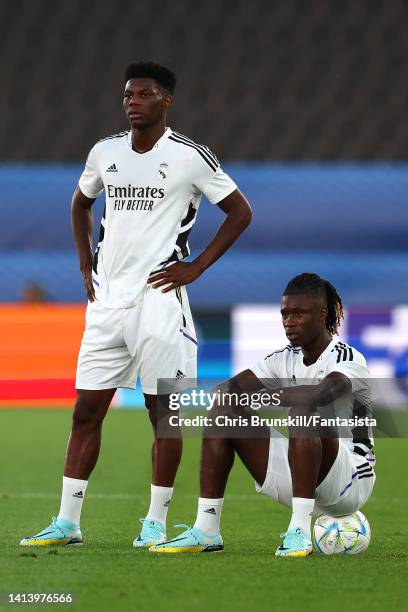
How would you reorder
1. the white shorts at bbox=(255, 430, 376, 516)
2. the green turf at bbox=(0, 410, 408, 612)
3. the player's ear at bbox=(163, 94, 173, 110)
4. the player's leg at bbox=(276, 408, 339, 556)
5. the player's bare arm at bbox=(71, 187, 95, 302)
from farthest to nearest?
the player's bare arm at bbox=(71, 187, 95, 302), the player's ear at bbox=(163, 94, 173, 110), the white shorts at bbox=(255, 430, 376, 516), the player's leg at bbox=(276, 408, 339, 556), the green turf at bbox=(0, 410, 408, 612)

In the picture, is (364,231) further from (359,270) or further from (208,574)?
(208,574)

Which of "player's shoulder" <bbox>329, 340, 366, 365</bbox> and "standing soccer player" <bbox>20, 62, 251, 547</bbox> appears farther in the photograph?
"standing soccer player" <bbox>20, 62, 251, 547</bbox>

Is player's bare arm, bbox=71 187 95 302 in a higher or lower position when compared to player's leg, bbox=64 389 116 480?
higher

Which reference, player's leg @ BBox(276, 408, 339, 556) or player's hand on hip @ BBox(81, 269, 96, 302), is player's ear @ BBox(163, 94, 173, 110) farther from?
player's leg @ BBox(276, 408, 339, 556)

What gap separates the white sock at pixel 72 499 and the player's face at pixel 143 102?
1.37m

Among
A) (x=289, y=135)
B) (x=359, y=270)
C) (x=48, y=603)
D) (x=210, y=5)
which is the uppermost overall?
(x=210, y=5)

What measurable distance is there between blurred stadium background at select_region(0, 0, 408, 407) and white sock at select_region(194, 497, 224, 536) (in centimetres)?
845

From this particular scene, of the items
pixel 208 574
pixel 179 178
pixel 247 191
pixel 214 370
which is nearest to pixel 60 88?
pixel 247 191

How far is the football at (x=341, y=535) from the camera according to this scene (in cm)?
450

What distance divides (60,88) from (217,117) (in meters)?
1.98

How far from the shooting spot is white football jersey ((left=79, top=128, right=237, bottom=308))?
15.4ft

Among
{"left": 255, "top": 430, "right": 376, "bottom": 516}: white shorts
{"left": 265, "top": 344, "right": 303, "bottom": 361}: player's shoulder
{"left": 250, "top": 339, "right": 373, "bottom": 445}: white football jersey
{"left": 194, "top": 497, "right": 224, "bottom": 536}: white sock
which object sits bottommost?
{"left": 194, "top": 497, "right": 224, "bottom": 536}: white sock

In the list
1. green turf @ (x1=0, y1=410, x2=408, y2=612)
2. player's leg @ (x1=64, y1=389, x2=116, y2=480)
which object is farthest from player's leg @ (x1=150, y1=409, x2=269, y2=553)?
player's leg @ (x1=64, y1=389, x2=116, y2=480)

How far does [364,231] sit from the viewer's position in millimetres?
14039
